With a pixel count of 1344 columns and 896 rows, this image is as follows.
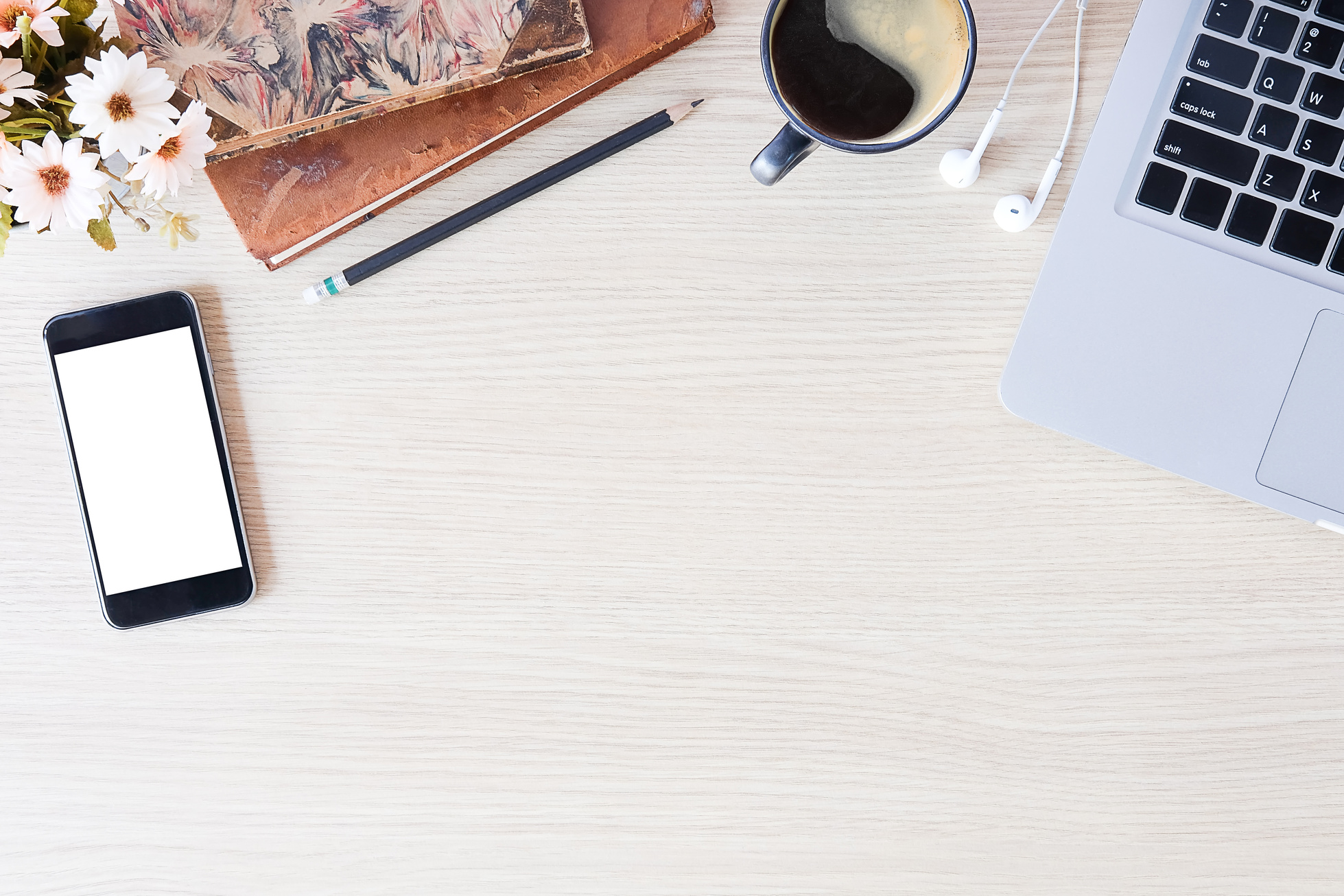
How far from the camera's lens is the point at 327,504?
622 millimetres

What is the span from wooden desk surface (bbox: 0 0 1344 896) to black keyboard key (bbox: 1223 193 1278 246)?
11 cm

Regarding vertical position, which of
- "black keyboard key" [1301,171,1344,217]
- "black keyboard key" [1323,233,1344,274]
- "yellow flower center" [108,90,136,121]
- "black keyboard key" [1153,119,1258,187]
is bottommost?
"black keyboard key" [1323,233,1344,274]

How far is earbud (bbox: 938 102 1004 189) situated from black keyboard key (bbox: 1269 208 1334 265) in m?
0.18

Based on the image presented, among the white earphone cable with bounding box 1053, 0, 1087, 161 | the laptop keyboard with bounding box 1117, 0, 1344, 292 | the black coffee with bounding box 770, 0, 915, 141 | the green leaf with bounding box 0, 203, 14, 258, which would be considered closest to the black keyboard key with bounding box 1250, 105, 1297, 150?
the laptop keyboard with bounding box 1117, 0, 1344, 292

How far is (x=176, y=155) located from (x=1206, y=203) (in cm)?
63

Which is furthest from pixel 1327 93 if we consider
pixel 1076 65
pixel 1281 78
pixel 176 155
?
pixel 176 155

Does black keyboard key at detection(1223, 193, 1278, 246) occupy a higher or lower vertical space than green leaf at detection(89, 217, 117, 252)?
higher

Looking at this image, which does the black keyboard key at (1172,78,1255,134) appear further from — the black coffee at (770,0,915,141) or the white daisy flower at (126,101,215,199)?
the white daisy flower at (126,101,215,199)

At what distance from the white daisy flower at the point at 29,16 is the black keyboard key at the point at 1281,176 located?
0.70m

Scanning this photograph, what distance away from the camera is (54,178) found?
0.49 meters

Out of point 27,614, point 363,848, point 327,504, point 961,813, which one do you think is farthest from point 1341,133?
point 27,614

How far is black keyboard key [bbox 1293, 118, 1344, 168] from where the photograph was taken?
0.51 meters

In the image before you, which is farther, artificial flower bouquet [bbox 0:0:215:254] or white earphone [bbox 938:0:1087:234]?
white earphone [bbox 938:0:1087:234]

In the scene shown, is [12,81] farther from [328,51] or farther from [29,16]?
[328,51]
